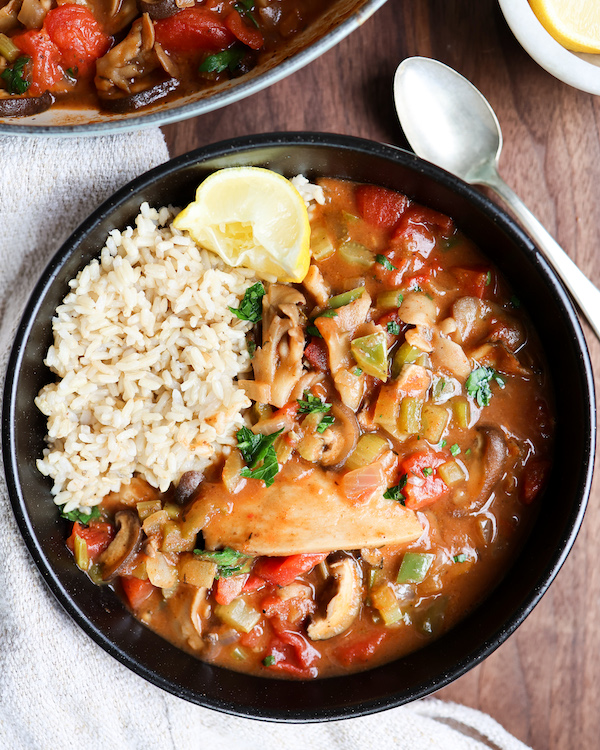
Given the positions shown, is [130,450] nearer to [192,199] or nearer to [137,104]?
[192,199]

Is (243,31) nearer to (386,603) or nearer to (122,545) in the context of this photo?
(122,545)

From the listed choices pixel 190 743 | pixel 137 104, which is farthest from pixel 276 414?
pixel 190 743

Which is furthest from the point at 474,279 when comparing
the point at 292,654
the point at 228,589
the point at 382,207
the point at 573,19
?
the point at 292,654

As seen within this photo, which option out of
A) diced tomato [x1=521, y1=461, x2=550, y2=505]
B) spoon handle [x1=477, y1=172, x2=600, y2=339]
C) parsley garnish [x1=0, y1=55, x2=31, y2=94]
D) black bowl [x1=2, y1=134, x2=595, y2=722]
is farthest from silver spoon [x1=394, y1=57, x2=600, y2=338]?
parsley garnish [x1=0, y1=55, x2=31, y2=94]

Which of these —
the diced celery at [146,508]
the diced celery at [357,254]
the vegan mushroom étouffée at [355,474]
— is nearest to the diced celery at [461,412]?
the vegan mushroom étouffée at [355,474]

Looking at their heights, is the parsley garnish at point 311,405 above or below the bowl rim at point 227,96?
below

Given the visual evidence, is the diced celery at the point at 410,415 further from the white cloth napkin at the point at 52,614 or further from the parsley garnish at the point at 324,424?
the white cloth napkin at the point at 52,614
